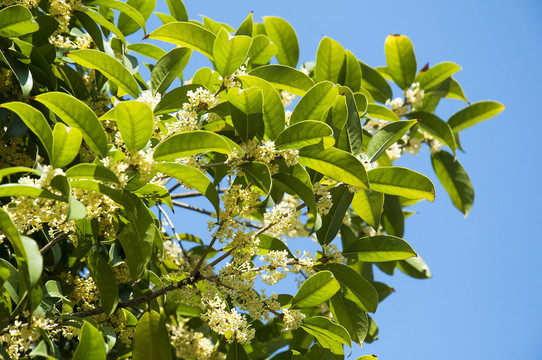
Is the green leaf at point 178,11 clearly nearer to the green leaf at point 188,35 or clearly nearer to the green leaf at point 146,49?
the green leaf at point 146,49

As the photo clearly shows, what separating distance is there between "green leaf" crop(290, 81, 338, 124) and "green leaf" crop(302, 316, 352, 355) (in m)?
0.69

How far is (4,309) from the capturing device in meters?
1.59

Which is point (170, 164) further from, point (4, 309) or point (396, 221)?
point (396, 221)

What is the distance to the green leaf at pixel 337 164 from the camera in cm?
169

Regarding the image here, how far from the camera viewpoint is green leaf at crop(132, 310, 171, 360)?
1.82 meters

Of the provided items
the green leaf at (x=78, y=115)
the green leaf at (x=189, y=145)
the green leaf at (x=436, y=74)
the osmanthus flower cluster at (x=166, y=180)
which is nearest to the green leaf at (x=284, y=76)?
the osmanthus flower cluster at (x=166, y=180)

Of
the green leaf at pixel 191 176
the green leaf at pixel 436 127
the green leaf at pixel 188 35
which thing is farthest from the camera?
the green leaf at pixel 436 127

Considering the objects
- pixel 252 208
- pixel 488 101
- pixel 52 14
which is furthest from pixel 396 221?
pixel 52 14

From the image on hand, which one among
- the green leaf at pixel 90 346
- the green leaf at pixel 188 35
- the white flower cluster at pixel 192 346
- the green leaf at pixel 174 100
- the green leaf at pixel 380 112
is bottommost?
the white flower cluster at pixel 192 346

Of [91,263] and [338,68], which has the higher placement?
[338,68]

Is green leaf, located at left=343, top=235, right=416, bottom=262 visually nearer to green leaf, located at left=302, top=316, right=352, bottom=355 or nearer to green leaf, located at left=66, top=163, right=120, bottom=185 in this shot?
green leaf, located at left=302, top=316, right=352, bottom=355

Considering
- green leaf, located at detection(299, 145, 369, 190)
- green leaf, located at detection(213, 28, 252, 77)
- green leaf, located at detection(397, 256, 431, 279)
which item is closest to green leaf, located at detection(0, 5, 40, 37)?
green leaf, located at detection(213, 28, 252, 77)

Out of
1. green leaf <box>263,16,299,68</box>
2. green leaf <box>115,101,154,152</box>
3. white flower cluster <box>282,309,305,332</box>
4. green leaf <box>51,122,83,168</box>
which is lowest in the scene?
white flower cluster <box>282,309,305,332</box>

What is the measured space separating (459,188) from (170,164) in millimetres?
2093
